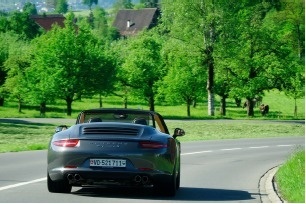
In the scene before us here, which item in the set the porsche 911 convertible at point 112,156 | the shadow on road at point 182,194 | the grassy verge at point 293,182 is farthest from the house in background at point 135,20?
the porsche 911 convertible at point 112,156

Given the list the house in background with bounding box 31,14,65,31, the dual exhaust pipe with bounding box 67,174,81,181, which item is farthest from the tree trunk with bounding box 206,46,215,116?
the house in background with bounding box 31,14,65,31

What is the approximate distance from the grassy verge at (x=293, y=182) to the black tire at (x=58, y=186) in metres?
3.15

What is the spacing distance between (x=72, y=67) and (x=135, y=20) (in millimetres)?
121478

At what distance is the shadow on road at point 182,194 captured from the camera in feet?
41.3

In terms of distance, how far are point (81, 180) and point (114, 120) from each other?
86.3 inches

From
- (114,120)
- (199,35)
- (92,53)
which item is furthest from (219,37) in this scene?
(114,120)

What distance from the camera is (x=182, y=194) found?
13.3 metres

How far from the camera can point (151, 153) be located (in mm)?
A: 12086

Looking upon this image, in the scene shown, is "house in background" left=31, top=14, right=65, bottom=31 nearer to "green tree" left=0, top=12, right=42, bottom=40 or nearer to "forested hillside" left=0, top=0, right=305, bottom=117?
"green tree" left=0, top=12, right=42, bottom=40

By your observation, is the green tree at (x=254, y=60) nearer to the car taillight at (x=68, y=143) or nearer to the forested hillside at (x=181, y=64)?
the forested hillside at (x=181, y=64)

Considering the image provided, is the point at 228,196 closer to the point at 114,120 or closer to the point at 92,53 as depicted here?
the point at 114,120

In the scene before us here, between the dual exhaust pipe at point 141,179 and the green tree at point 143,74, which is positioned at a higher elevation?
the green tree at point 143,74

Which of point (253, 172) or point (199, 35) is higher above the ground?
point (199, 35)

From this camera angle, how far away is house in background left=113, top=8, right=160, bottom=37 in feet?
623
